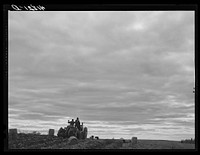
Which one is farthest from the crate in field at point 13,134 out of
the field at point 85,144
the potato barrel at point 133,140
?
the potato barrel at point 133,140

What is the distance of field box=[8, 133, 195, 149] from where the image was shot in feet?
7.70

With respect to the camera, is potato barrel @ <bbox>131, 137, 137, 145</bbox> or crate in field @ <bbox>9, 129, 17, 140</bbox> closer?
crate in field @ <bbox>9, 129, 17, 140</bbox>

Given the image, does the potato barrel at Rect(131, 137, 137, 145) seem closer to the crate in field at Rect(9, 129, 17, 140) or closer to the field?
the field

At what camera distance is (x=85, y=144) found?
8.16 ft

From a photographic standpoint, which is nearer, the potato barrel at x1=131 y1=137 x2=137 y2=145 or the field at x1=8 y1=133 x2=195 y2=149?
the field at x1=8 y1=133 x2=195 y2=149

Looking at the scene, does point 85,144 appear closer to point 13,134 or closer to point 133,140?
point 133,140

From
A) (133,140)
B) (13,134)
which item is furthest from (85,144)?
(13,134)

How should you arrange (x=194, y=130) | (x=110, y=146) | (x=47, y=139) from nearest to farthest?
1. (x=194, y=130)
2. (x=110, y=146)
3. (x=47, y=139)

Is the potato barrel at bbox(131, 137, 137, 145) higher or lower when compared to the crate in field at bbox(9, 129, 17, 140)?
lower

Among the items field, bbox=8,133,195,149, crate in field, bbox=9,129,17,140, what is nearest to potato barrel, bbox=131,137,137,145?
field, bbox=8,133,195,149

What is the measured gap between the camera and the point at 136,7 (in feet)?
7.73

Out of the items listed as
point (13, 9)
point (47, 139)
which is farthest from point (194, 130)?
point (13, 9)
